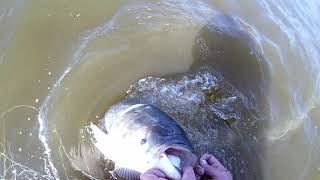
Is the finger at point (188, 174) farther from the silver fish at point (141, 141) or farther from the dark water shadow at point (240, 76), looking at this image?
the dark water shadow at point (240, 76)

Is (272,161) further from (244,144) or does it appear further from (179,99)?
(179,99)

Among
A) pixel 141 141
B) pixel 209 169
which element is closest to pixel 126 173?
pixel 141 141

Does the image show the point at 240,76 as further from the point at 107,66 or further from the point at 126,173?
the point at 126,173

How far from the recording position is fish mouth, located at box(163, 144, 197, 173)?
15.9ft

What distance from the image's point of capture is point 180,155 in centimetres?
500

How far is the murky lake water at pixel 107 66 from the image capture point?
18.0ft

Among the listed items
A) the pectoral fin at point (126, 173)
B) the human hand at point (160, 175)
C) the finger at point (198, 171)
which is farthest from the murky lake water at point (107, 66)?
the finger at point (198, 171)

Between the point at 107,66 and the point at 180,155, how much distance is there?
1.55 meters

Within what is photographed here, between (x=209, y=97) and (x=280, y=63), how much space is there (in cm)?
127

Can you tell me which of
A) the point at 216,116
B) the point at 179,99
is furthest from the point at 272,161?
the point at 179,99

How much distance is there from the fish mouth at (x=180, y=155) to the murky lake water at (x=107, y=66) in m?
1.06

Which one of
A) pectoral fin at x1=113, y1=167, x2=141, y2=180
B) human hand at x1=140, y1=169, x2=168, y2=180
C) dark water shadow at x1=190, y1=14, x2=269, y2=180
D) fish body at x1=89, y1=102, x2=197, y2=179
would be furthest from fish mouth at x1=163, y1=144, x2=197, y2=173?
dark water shadow at x1=190, y1=14, x2=269, y2=180

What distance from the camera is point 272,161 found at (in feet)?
20.6

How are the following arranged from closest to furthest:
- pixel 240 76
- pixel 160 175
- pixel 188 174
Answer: pixel 188 174
pixel 160 175
pixel 240 76
